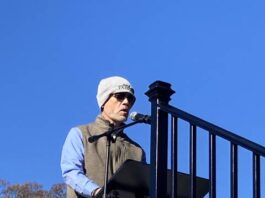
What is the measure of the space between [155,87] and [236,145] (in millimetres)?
588

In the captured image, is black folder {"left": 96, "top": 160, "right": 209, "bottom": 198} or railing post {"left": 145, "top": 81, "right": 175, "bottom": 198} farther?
black folder {"left": 96, "top": 160, "right": 209, "bottom": 198}

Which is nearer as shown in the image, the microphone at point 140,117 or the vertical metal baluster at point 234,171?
the vertical metal baluster at point 234,171

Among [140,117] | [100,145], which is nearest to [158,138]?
[140,117]

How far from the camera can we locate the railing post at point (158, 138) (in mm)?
4062

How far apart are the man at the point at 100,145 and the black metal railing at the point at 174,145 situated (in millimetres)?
670

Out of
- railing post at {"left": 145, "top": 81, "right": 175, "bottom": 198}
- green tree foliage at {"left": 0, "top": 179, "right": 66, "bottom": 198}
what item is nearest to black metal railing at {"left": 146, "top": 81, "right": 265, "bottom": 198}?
railing post at {"left": 145, "top": 81, "right": 175, "bottom": 198}

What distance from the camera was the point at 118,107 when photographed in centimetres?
494

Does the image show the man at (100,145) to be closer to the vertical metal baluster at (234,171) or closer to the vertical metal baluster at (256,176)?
the vertical metal baluster at (234,171)

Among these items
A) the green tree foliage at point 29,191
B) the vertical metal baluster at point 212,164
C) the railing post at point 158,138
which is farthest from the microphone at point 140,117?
the green tree foliage at point 29,191

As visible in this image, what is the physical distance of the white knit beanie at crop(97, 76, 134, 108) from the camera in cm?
490

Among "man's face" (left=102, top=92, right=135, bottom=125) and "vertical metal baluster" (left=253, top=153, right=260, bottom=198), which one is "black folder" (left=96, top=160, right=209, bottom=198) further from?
"man's face" (left=102, top=92, right=135, bottom=125)

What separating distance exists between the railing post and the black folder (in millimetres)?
70

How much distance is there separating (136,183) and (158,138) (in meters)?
0.32

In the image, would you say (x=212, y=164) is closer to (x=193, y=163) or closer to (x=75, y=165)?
(x=193, y=163)
